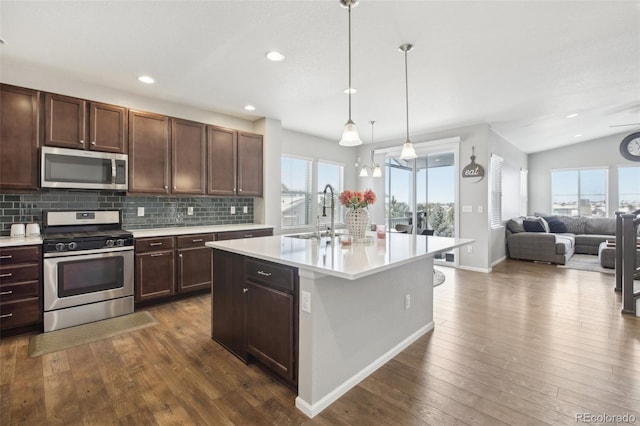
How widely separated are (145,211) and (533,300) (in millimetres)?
5171

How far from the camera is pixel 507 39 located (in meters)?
2.62

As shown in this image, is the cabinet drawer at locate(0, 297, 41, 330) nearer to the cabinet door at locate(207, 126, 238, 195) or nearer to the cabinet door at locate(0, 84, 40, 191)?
the cabinet door at locate(0, 84, 40, 191)

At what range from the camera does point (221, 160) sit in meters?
4.48

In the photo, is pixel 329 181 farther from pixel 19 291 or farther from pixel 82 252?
pixel 19 291

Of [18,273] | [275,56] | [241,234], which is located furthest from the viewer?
[241,234]

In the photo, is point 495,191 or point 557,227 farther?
point 557,227

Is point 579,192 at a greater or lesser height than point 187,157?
lesser

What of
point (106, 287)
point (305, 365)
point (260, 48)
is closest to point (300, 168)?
point (260, 48)

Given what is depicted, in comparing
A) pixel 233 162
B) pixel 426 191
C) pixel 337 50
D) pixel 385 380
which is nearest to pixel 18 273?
pixel 233 162

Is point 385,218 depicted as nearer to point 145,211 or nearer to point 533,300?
point 533,300

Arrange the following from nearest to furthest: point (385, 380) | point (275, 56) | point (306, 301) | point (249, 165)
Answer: point (306, 301) < point (385, 380) < point (275, 56) < point (249, 165)

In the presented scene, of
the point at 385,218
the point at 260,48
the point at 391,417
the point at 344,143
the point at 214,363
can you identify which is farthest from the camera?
the point at 385,218

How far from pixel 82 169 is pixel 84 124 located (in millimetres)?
493

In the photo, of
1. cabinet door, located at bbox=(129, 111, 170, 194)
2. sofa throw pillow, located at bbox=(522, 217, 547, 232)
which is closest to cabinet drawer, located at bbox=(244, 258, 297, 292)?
cabinet door, located at bbox=(129, 111, 170, 194)
